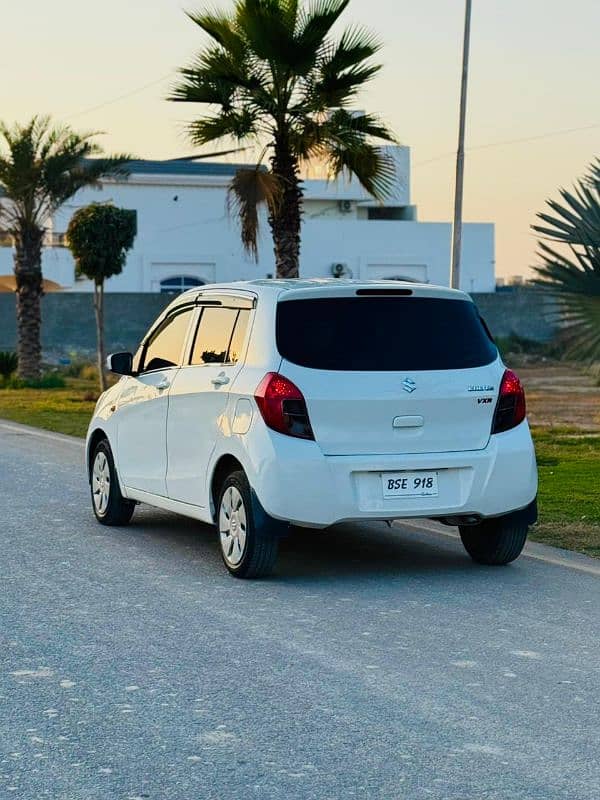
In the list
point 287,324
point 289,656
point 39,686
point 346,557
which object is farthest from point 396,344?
point 39,686

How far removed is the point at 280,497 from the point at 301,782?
12.4 feet

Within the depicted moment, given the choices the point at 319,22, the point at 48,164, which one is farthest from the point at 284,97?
the point at 48,164

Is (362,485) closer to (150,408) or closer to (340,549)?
(340,549)

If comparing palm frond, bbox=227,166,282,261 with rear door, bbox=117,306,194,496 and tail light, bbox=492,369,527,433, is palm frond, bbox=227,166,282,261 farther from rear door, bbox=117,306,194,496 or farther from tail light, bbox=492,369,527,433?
tail light, bbox=492,369,527,433

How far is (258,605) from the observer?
8.66 meters

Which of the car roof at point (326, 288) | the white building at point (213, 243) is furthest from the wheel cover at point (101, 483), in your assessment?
the white building at point (213, 243)

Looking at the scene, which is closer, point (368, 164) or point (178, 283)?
point (368, 164)

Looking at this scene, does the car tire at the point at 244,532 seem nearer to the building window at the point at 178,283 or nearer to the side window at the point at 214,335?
the side window at the point at 214,335

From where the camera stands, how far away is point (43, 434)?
2184 cm

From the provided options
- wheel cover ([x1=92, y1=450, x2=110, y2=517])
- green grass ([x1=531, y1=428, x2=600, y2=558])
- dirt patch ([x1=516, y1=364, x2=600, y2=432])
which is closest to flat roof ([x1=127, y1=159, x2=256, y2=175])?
dirt patch ([x1=516, y1=364, x2=600, y2=432])

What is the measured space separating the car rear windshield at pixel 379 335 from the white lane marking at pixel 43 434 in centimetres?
1064

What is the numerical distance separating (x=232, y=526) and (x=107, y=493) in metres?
2.45

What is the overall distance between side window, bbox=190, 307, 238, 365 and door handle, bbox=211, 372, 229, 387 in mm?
127

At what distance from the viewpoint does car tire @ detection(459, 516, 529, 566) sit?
9844 mm
